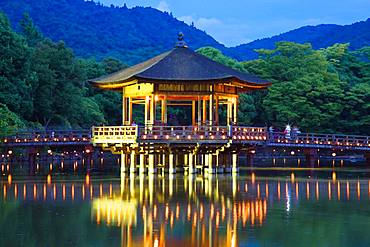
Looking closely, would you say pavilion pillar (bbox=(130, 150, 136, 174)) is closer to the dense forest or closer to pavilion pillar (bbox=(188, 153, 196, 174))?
pavilion pillar (bbox=(188, 153, 196, 174))

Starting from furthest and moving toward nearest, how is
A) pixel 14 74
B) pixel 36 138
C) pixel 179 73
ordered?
pixel 14 74 < pixel 36 138 < pixel 179 73

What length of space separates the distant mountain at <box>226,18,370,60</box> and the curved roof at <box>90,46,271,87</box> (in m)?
93.0

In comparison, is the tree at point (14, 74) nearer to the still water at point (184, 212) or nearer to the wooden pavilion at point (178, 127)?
the wooden pavilion at point (178, 127)

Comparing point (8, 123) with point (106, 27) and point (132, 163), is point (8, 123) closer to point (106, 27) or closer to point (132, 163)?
point (132, 163)

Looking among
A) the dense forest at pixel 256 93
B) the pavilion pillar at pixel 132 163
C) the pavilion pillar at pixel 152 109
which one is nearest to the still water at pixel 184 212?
the pavilion pillar at pixel 132 163

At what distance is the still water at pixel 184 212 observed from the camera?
15.1m

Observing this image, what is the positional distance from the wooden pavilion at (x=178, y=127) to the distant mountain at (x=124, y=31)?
80.2 meters

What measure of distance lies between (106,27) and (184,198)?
421 ft

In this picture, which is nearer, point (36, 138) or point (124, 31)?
point (36, 138)

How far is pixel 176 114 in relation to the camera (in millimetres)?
61688

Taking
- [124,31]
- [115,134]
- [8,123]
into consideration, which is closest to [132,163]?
[115,134]

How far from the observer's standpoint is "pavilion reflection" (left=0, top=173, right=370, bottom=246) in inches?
628

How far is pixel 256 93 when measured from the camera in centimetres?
6203

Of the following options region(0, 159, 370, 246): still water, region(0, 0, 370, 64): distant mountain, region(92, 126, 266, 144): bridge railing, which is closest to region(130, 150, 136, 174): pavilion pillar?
region(92, 126, 266, 144): bridge railing
